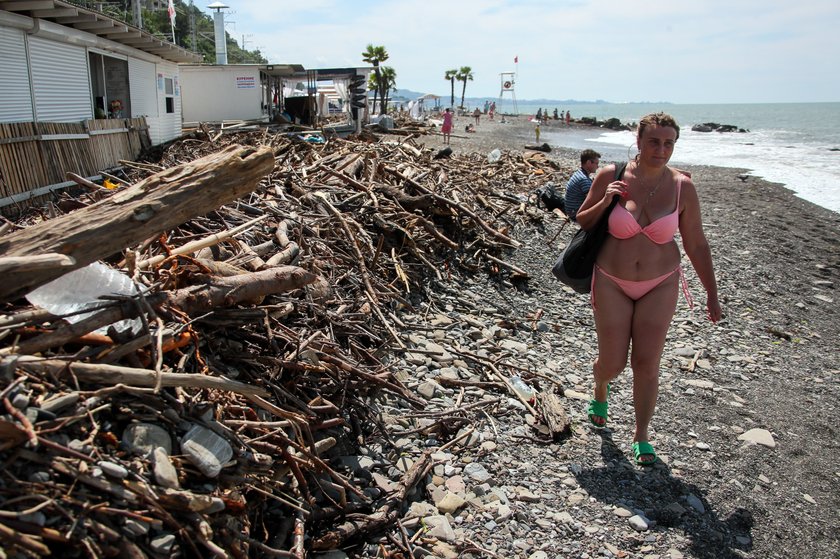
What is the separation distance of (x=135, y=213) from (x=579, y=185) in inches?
235

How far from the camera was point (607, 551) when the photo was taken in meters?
3.08

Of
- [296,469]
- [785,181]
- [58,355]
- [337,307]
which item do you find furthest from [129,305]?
[785,181]

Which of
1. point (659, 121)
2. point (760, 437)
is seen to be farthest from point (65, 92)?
point (760, 437)

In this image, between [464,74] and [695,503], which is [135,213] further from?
[464,74]

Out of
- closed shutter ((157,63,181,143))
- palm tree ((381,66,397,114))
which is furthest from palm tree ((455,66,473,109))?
closed shutter ((157,63,181,143))

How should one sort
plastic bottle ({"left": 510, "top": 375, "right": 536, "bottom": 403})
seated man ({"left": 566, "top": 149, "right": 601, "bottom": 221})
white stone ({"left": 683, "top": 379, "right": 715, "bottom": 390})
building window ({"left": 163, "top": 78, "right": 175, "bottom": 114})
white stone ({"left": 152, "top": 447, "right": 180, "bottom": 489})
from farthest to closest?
building window ({"left": 163, "top": 78, "right": 175, "bottom": 114}), seated man ({"left": 566, "top": 149, "right": 601, "bottom": 221}), white stone ({"left": 683, "top": 379, "right": 715, "bottom": 390}), plastic bottle ({"left": 510, "top": 375, "right": 536, "bottom": 403}), white stone ({"left": 152, "top": 447, "right": 180, "bottom": 489})

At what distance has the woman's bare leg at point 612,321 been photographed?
3803 mm

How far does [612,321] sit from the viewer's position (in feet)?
12.5

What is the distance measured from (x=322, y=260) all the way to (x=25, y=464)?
331 centimetres

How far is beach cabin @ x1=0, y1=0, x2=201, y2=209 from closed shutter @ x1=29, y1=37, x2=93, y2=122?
0.07ft

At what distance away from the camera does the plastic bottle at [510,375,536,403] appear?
465 cm

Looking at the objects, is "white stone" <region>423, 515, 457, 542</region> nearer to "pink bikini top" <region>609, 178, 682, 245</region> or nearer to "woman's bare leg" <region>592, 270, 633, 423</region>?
"woman's bare leg" <region>592, 270, 633, 423</region>

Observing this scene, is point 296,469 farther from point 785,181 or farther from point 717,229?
point 785,181

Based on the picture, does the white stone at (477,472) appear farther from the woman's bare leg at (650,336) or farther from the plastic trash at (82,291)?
the plastic trash at (82,291)
